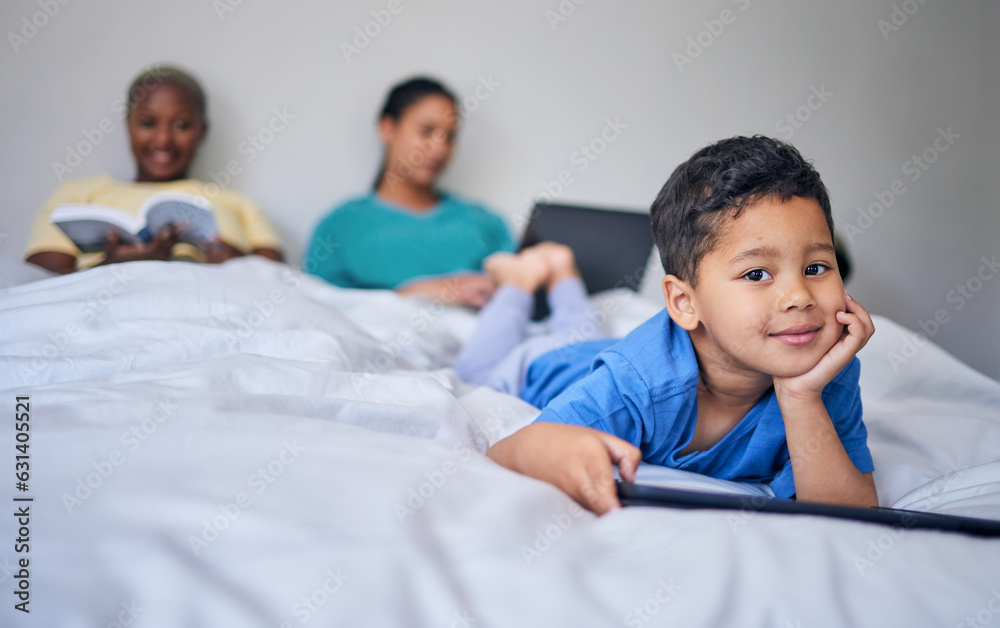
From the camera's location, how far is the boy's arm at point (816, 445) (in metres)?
0.66

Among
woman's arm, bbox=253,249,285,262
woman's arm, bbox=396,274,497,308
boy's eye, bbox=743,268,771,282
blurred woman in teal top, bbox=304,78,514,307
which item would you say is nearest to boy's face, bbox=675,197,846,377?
boy's eye, bbox=743,268,771,282

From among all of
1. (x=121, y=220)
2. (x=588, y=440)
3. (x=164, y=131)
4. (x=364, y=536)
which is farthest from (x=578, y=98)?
(x=364, y=536)

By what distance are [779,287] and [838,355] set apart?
0.09 meters

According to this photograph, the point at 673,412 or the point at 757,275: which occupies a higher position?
the point at 757,275

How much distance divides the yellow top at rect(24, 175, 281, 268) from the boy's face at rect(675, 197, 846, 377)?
4.13ft

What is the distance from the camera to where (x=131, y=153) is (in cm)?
177

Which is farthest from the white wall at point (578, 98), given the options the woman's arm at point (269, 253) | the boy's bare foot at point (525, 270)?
the boy's bare foot at point (525, 270)

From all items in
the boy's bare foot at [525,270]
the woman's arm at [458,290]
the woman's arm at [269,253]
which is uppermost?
the boy's bare foot at [525,270]

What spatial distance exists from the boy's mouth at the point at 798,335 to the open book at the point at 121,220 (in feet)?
4.31

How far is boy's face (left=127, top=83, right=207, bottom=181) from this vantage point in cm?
166

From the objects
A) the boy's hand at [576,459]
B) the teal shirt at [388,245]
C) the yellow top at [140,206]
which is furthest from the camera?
the teal shirt at [388,245]

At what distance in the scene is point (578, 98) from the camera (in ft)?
6.84

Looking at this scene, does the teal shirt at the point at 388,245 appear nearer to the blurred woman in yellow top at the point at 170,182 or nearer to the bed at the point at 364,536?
the blurred woman in yellow top at the point at 170,182

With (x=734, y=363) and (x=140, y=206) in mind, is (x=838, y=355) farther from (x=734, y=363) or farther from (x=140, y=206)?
(x=140, y=206)
